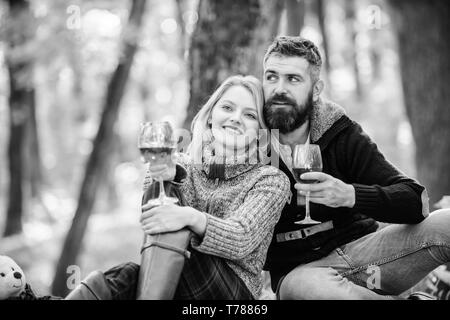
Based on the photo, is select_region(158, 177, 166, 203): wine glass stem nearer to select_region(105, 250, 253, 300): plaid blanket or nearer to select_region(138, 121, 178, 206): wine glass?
select_region(138, 121, 178, 206): wine glass

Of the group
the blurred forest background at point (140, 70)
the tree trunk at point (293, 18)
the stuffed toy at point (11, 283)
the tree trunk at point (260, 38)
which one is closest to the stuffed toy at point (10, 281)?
the stuffed toy at point (11, 283)

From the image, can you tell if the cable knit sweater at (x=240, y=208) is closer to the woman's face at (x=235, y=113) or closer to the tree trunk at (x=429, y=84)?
the woman's face at (x=235, y=113)

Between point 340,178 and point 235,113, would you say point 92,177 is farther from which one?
point 340,178

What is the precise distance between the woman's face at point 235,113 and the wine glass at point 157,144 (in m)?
0.56

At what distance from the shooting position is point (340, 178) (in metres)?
3.26

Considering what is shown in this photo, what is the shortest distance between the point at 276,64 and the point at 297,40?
0.20 metres

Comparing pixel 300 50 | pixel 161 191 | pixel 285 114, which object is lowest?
pixel 161 191

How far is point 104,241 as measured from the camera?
→ 458 inches

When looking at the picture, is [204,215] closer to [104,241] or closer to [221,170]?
[221,170]

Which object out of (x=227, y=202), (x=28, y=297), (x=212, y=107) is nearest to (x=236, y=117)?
(x=212, y=107)

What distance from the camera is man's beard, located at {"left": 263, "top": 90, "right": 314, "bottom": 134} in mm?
3180

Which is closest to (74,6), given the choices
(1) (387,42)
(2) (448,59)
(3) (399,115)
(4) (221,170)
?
(2) (448,59)

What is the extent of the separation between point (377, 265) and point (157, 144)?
1.52 metres

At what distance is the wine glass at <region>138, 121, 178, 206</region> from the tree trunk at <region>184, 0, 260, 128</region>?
187 cm
